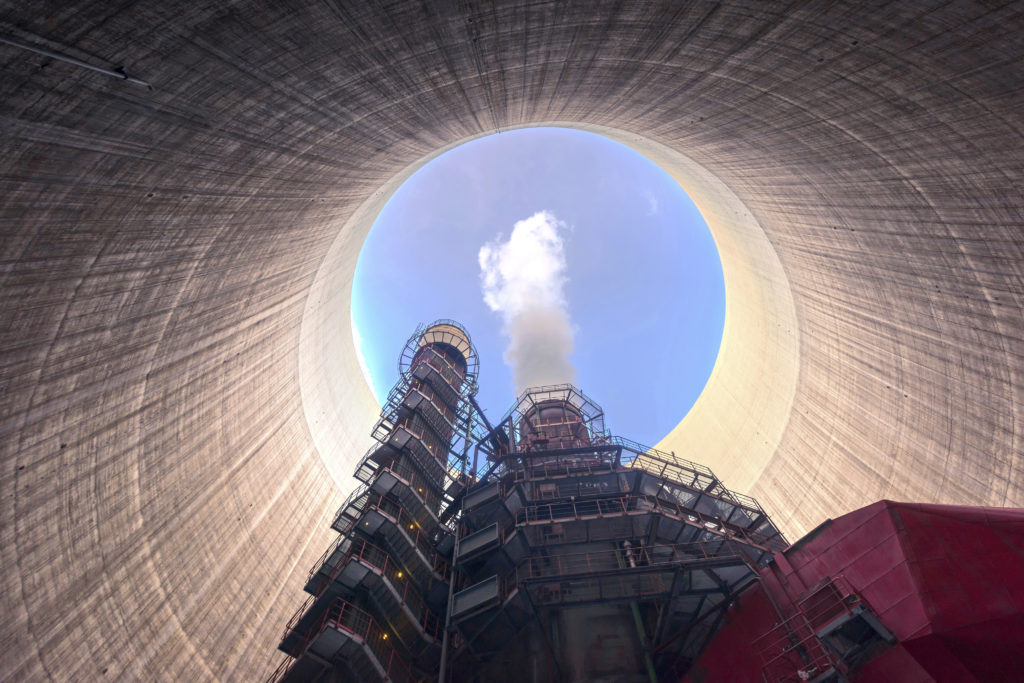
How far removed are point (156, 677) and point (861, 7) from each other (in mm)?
18588

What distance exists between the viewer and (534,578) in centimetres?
1298

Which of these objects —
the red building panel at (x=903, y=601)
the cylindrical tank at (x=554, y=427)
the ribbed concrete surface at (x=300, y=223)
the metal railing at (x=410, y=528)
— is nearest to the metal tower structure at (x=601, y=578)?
the metal railing at (x=410, y=528)

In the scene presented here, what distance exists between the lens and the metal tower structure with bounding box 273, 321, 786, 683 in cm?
1282

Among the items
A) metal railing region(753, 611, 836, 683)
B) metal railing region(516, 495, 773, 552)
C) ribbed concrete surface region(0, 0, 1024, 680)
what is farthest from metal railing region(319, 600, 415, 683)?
metal railing region(753, 611, 836, 683)

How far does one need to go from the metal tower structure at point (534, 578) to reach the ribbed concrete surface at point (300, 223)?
11.6ft

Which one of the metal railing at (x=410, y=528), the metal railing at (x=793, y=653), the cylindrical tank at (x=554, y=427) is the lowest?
the metal railing at (x=793, y=653)

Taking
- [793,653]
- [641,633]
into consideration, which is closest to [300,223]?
[641,633]

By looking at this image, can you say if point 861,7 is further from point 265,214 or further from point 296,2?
point 265,214

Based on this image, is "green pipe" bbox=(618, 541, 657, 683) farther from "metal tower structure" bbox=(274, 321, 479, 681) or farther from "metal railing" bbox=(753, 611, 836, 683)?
"metal tower structure" bbox=(274, 321, 479, 681)

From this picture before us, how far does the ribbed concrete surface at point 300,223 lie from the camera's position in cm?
639

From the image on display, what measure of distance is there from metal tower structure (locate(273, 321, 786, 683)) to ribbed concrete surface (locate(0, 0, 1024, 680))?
355 centimetres

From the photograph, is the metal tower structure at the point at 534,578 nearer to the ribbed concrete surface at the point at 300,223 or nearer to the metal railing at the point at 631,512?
the metal railing at the point at 631,512

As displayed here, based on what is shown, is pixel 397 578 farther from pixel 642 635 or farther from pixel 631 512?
pixel 631 512

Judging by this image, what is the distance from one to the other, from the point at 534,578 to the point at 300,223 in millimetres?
10804
